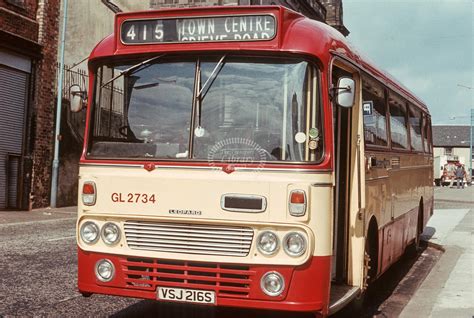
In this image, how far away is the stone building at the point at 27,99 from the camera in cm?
1894

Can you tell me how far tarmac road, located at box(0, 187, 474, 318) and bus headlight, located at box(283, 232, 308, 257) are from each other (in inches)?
47.5

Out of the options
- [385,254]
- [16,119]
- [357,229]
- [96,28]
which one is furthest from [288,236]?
[96,28]

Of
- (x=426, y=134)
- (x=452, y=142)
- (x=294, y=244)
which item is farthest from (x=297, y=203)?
(x=452, y=142)

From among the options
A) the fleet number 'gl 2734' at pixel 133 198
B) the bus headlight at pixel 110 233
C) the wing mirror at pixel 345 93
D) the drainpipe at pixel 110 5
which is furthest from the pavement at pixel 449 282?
the drainpipe at pixel 110 5

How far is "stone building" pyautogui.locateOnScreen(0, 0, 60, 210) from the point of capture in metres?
18.9

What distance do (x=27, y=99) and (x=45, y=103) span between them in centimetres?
76

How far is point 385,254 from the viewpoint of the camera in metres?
8.24

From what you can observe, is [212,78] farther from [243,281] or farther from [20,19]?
[20,19]

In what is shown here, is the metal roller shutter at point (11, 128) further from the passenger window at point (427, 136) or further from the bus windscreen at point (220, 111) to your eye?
the bus windscreen at point (220, 111)

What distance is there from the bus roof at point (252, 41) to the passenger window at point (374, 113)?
3.89ft

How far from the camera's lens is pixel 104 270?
5562 mm

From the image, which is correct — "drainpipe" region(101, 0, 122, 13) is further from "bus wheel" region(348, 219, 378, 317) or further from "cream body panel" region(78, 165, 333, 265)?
"cream body panel" region(78, 165, 333, 265)

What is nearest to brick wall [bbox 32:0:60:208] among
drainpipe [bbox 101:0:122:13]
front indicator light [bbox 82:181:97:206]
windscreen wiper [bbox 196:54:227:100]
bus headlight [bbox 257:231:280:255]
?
drainpipe [bbox 101:0:122:13]

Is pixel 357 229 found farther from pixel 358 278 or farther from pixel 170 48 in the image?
pixel 170 48
